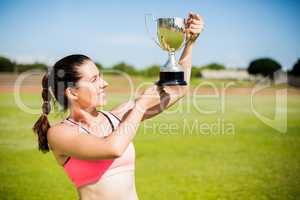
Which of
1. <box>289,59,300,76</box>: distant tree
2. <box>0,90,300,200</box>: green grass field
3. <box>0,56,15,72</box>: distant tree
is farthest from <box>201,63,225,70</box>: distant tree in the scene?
<box>0,90,300,200</box>: green grass field

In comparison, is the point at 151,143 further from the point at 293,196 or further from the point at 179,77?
the point at 179,77

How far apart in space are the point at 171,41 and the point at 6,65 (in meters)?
39.5

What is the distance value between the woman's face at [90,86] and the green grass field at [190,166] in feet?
12.5

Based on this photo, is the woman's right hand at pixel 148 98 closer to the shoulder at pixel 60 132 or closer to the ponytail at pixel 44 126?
the shoulder at pixel 60 132

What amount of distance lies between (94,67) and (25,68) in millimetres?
38851

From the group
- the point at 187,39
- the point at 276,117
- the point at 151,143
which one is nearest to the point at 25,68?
the point at 276,117

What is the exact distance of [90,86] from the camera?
2.02 m

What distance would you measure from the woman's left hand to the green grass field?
3810 millimetres

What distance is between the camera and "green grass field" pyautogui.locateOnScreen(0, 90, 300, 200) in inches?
232

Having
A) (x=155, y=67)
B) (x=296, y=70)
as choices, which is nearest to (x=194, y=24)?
(x=155, y=67)

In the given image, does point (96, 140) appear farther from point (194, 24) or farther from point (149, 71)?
point (149, 71)

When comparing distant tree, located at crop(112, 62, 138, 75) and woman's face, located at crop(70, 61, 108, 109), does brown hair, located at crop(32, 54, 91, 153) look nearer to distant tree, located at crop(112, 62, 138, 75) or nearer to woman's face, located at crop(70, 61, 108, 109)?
woman's face, located at crop(70, 61, 108, 109)

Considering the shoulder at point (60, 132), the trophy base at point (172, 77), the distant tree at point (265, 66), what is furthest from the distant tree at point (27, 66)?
the distant tree at point (265, 66)

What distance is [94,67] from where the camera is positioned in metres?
2.06
